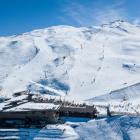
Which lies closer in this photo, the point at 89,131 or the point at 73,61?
the point at 89,131

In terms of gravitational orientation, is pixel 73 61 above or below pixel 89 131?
above

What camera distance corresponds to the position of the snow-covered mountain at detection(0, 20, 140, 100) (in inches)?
3312

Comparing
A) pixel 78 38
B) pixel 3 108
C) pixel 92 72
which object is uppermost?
pixel 78 38

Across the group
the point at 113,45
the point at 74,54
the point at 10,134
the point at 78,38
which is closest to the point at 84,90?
the point at 74,54

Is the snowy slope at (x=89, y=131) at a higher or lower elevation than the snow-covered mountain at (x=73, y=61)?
lower

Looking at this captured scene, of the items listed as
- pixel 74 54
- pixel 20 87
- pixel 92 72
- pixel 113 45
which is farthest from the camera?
pixel 113 45

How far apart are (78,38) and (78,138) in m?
105

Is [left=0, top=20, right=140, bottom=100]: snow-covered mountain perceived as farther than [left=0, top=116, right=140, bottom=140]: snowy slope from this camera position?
Yes

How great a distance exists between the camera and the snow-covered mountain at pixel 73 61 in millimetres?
84125

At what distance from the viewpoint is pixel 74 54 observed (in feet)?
359

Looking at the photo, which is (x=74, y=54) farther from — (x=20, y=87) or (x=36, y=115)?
(x=36, y=115)

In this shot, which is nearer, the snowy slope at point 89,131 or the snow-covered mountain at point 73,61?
the snowy slope at point 89,131

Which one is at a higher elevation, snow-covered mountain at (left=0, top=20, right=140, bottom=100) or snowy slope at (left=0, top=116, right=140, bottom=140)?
snow-covered mountain at (left=0, top=20, right=140, bottom=100)

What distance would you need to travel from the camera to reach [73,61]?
103m
